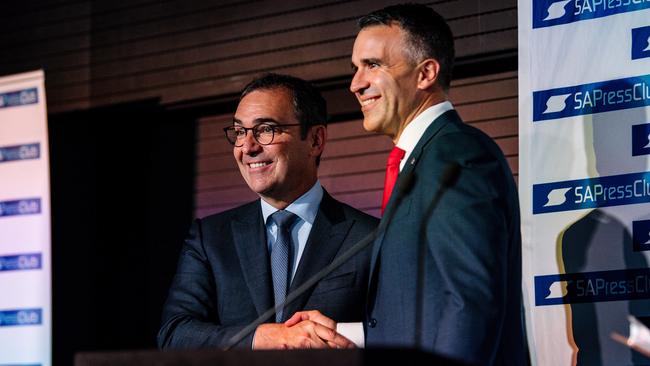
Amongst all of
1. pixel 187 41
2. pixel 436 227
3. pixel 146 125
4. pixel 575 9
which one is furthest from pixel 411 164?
pixel 146 125


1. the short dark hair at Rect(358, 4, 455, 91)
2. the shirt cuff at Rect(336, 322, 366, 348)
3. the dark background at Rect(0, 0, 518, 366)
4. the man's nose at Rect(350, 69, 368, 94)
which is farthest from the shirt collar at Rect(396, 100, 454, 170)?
the dark background at Rect(0, 0, 518, 366)

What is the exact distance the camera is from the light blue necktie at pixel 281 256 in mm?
3516

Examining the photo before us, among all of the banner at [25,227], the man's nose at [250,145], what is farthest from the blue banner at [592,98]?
the banner at [25,227]

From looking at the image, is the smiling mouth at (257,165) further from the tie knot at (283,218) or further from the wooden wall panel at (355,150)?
the wooden wall panel at (355,150)

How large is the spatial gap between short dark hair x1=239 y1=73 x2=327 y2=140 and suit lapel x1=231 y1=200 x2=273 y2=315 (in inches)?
13.9

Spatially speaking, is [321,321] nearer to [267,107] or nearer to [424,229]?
[424,229]

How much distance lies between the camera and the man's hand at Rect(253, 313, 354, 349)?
10.0 ft

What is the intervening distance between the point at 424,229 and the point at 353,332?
461 mm

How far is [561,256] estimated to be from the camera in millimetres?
3580

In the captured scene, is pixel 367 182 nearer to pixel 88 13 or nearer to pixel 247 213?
pixel 247 213

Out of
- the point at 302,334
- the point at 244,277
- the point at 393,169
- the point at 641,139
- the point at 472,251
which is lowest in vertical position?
the point at 302,334

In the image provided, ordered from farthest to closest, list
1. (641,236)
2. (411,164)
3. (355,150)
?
(355,150), (641,236), (411,164)

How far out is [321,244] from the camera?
3.55 meters

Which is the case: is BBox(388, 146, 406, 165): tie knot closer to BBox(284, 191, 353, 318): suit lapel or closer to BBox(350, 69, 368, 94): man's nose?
BBox(350, 69, 368, 94): man's nose
